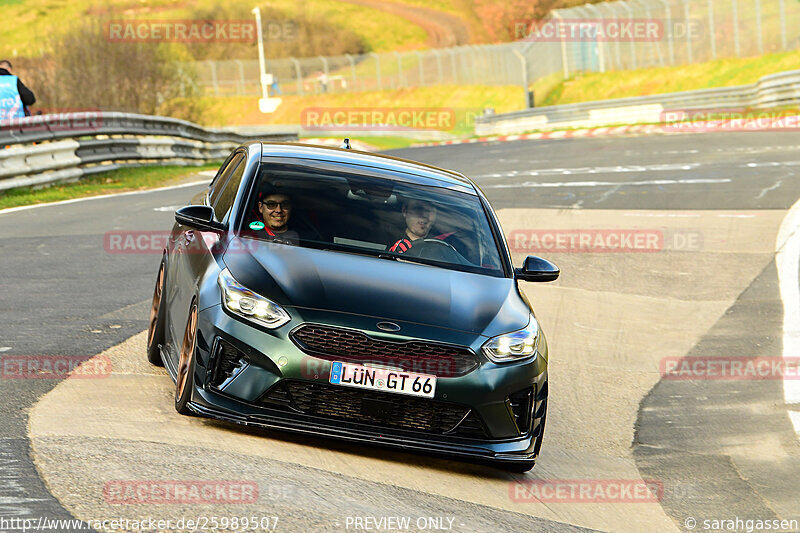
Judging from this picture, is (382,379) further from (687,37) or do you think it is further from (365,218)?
(687,37)

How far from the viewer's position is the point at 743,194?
17.7 meters

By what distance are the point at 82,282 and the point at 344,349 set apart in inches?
216

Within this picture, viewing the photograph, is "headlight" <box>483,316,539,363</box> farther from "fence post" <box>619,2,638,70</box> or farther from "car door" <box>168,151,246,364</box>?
"fence post" <box>619,2,638,70</box>

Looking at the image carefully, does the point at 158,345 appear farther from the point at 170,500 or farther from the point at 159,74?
the point at 159,74

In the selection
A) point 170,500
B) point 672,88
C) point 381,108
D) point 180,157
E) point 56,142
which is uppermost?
point 170,500

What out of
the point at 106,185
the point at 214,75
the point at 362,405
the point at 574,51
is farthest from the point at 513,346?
the point at 214,75

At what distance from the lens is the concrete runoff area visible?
499cm

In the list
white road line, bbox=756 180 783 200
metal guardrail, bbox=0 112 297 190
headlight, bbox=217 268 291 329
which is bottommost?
white road line, bbox=756 180 783 200

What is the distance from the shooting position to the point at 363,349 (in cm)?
560

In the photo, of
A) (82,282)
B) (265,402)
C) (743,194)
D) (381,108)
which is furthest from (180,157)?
(381,108)

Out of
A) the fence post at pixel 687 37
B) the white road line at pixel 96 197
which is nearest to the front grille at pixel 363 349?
the white road line at pixel 96 197

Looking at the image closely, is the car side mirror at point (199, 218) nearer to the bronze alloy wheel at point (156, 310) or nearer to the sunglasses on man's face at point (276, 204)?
the sunglasses on man's face at point (276, 204)

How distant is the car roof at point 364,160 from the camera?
7.42m

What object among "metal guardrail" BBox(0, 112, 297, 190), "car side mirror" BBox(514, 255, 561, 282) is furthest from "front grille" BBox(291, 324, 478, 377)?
"metal guardrail" BBox(0, 112, 297, 190)
